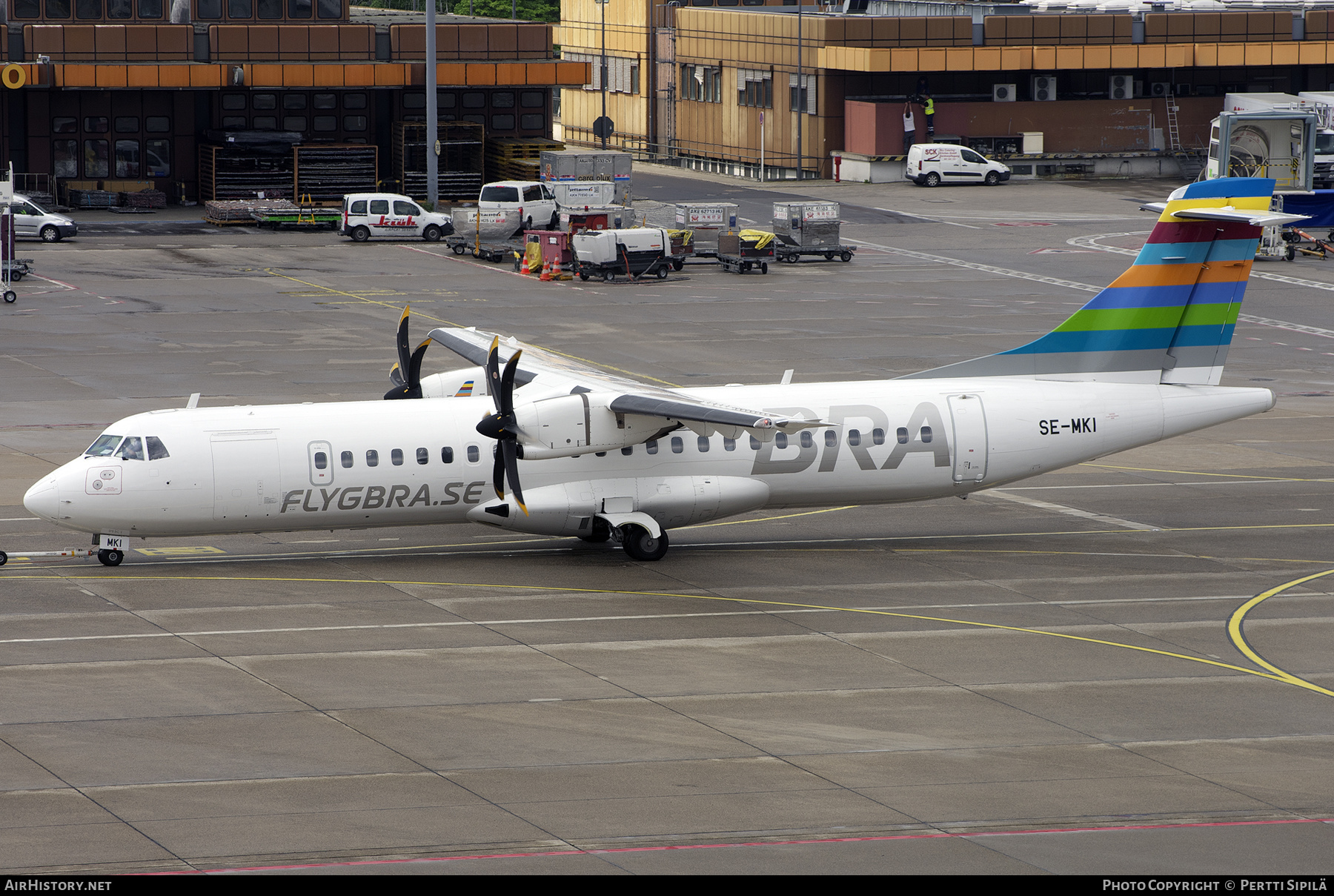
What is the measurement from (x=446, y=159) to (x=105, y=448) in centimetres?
6569

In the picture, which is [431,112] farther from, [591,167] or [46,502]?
[46,502]

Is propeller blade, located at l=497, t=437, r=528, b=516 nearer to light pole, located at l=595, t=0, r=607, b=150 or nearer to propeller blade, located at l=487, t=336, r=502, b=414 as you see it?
propeller blade, located at l=487, t=336, r=502, b=414

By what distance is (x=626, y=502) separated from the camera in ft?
107

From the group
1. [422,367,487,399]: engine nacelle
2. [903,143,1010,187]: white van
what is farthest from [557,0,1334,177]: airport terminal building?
[422,367,487,399]: engine nacelle

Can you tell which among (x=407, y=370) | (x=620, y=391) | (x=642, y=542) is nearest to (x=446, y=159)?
(x=407, y=370)

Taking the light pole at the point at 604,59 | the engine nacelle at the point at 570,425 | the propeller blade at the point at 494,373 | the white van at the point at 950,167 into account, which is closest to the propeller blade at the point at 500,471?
the engine nacelle at the point at 570,425

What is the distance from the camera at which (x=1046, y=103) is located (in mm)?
108188

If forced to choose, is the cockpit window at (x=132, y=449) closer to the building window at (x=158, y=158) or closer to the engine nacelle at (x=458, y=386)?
the engine nacelle at (x=458, y=386)

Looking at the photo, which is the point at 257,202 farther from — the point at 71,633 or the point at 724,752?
the point at 724,752

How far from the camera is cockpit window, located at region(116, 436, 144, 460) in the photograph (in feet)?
102

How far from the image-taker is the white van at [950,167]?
339ft

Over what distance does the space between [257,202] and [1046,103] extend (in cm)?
5027

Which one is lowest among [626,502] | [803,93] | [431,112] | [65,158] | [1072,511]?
[1072,511]
